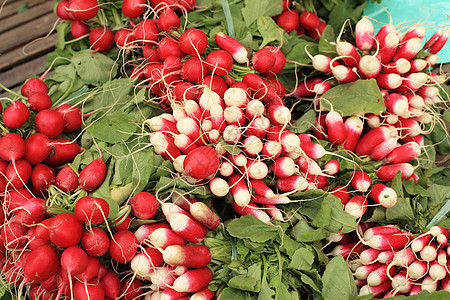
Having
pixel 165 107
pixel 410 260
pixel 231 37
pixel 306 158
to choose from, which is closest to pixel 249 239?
pixel 306 158

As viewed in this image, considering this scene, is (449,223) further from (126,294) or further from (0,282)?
(0,282)

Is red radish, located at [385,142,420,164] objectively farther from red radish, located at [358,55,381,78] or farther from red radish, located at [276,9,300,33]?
red radish, located at [276,9,300,33]

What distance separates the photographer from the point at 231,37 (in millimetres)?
1826

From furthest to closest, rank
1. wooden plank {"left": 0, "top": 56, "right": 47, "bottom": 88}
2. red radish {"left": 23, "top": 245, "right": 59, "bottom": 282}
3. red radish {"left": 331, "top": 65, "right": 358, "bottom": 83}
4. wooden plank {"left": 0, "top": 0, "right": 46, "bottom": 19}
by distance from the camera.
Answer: wooden plank {"left": 0, "top": 0, "right": 46, "bottom": 19} < wooden plank {"left": 0, "top": 56, "right": 47, "bottom": 88} < red radish {"left": 331, "top": 65, "right": 358, "bottom": 83} < red radish {"left": 23, "top": 245, "right": 59, "bottom": 282}

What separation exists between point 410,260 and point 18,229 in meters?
1.54

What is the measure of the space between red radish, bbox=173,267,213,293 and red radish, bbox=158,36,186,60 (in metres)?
1.00

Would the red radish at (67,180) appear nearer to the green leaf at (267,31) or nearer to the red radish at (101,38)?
the red radish at (101,38)

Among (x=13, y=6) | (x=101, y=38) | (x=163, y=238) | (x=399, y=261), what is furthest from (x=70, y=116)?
(x=13, y=6)

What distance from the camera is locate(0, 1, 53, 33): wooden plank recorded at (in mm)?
2775

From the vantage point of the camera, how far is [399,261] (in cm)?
149

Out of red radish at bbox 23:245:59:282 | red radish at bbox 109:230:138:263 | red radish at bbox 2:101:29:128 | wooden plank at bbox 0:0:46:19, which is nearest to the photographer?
red radish at bbox 23:245:59:282

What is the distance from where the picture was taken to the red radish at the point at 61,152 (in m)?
1.63

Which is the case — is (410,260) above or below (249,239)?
below

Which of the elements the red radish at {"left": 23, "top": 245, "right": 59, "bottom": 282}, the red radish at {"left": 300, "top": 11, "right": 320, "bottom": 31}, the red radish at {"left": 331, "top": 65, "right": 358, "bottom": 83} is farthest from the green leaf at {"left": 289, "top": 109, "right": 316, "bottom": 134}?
the red radish at {"left": 23, "top": 245, "right": 59, "bottom": 282}
